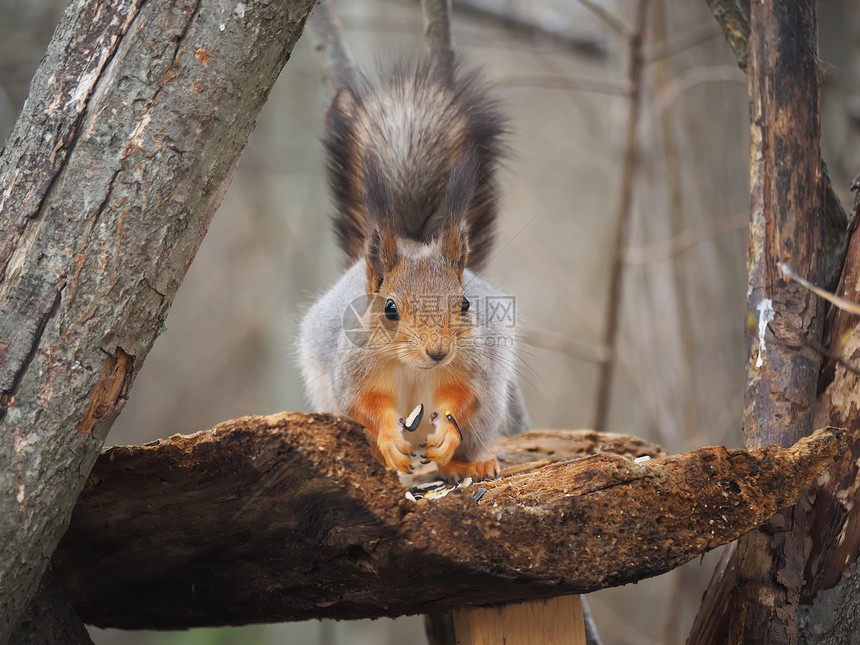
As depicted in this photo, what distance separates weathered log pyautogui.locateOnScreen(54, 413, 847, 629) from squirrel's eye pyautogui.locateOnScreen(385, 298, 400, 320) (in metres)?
0.46

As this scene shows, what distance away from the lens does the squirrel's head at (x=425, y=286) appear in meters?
1.58

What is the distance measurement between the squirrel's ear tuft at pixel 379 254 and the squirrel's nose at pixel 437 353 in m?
0.23

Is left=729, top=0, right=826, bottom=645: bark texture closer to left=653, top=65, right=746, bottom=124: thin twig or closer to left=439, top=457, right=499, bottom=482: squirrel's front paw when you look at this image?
left=439, top=457, right=499, bottom=482: squirrel's front paw

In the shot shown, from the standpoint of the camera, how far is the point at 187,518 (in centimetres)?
113

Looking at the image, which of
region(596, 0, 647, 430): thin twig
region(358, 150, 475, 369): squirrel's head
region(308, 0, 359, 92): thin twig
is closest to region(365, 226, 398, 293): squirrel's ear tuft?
region(358, 150, 475, 369): squirrel's head

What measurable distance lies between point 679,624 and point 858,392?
5.77 ft

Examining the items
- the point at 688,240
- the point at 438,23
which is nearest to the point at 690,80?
the point at 688,240

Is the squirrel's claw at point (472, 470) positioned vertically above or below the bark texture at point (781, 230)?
below

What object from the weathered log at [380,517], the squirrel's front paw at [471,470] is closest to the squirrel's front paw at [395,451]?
the squirrel's front paw at [471,470]

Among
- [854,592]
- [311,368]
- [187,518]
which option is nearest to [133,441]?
[311,368]

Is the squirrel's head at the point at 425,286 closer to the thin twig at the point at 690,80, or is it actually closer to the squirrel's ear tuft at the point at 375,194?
the squirrel's ear tuft at the point at 375,194

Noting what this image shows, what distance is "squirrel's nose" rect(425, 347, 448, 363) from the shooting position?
1.54 m

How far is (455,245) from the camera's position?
170 cm

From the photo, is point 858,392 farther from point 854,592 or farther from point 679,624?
point 679,624
